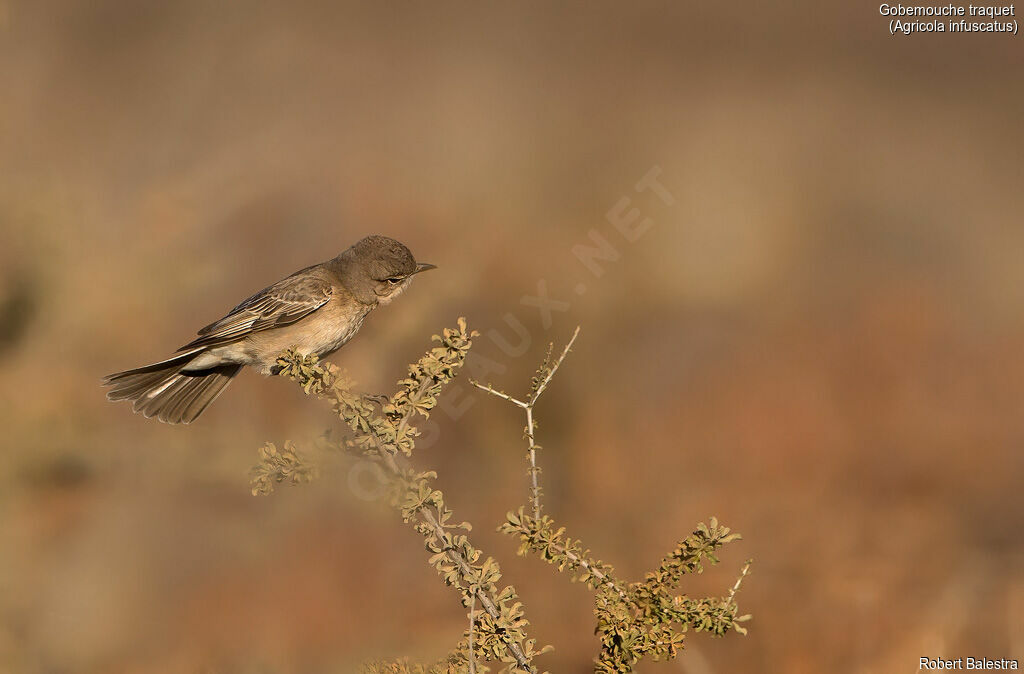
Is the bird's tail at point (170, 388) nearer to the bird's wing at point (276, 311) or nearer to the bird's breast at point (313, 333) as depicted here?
the bird's wing at point (276, 311)

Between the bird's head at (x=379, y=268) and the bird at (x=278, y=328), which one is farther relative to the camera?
the bird at (x=278, y=328)

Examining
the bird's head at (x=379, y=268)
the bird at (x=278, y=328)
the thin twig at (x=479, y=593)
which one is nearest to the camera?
the thin twig at (x=479, y=593)

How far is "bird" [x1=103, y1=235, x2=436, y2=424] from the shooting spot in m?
5.18

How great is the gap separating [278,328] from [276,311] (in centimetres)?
10

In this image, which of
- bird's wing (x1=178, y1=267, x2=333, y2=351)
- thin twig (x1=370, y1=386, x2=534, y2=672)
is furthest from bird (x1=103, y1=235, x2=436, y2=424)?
thin twig (x1=370, y1=386, x2=534, y2=672)

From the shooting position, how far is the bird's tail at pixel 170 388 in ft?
17.1

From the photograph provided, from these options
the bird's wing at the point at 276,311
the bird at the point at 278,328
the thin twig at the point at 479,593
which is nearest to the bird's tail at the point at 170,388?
the bird at the point at 278,328

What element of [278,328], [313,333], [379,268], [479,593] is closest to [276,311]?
[278,328]

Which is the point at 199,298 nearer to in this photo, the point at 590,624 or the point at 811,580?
the point at 590,624

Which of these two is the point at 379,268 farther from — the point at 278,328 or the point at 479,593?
the point at 479,593

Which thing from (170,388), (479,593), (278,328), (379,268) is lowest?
(170,388)

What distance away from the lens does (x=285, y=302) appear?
5309 mm

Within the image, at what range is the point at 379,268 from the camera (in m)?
5.07

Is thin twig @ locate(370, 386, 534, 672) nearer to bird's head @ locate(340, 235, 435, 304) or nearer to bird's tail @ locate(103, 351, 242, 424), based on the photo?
bird's head @ locate(340, 235, 435, 304)
